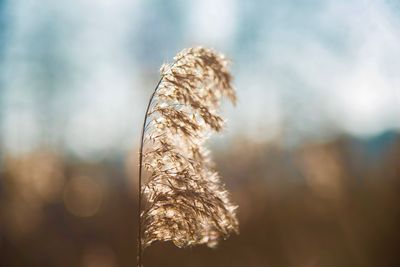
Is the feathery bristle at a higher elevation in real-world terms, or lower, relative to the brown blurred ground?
lower

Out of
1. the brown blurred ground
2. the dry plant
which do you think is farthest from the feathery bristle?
the brown blurred ground

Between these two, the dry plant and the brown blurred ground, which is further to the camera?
the brown blurred ground

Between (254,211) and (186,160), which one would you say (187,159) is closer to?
(186,160)

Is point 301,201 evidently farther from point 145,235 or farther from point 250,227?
point 145,235

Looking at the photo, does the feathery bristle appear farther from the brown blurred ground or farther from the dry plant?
the brown blurred ground

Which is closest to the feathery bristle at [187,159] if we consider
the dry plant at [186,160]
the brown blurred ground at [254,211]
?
the dry plant at [186,160]

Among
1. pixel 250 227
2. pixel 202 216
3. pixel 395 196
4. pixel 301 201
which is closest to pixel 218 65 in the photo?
pixel 202 216

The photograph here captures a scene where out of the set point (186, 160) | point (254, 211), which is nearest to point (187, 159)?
point (186, 160)
